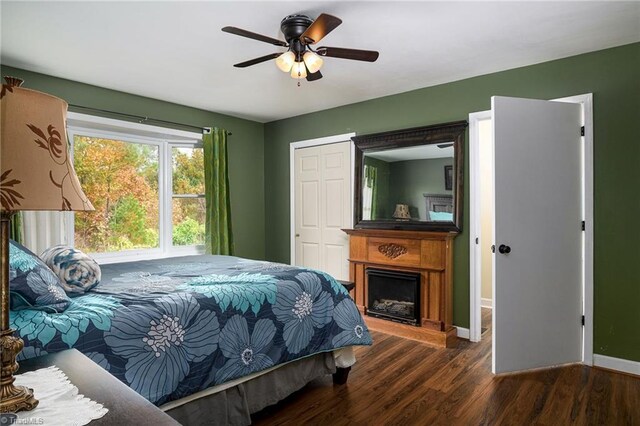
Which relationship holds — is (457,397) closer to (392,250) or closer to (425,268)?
(425,268)

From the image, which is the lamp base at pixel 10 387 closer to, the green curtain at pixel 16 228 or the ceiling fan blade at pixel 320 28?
the ceiling fan blade at pixel 320 28

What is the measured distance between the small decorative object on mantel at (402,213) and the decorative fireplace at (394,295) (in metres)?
0.57

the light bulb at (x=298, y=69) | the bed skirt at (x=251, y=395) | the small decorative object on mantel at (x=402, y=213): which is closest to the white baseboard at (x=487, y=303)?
the small decorative object on mantel at (x=402, y=213)

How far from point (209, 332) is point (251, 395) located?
49 cm

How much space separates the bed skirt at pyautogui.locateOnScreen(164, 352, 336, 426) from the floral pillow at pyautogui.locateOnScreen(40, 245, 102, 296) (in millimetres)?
786

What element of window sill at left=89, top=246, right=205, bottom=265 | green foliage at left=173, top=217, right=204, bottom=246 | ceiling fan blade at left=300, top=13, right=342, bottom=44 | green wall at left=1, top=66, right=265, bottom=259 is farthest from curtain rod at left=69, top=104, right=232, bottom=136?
ceiling fan blade at left=300, top=13, right=342, bottom=44

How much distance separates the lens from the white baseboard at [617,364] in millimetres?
2604

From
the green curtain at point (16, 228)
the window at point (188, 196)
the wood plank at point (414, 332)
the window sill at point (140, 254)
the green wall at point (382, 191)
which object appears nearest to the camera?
the green curtain at point (16, 228)

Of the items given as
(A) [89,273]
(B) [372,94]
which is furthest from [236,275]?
(B) [372,94]

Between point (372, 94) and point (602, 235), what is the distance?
2.41 m

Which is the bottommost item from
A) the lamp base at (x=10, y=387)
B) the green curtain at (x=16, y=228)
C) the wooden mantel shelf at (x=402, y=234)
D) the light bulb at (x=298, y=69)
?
the lamp base at (x=10, y=387)

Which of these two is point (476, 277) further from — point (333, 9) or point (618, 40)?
point (333, 9)

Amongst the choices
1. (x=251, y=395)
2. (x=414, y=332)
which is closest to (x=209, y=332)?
(x=251, y=395)

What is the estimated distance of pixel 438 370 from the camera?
2711 millimetres
